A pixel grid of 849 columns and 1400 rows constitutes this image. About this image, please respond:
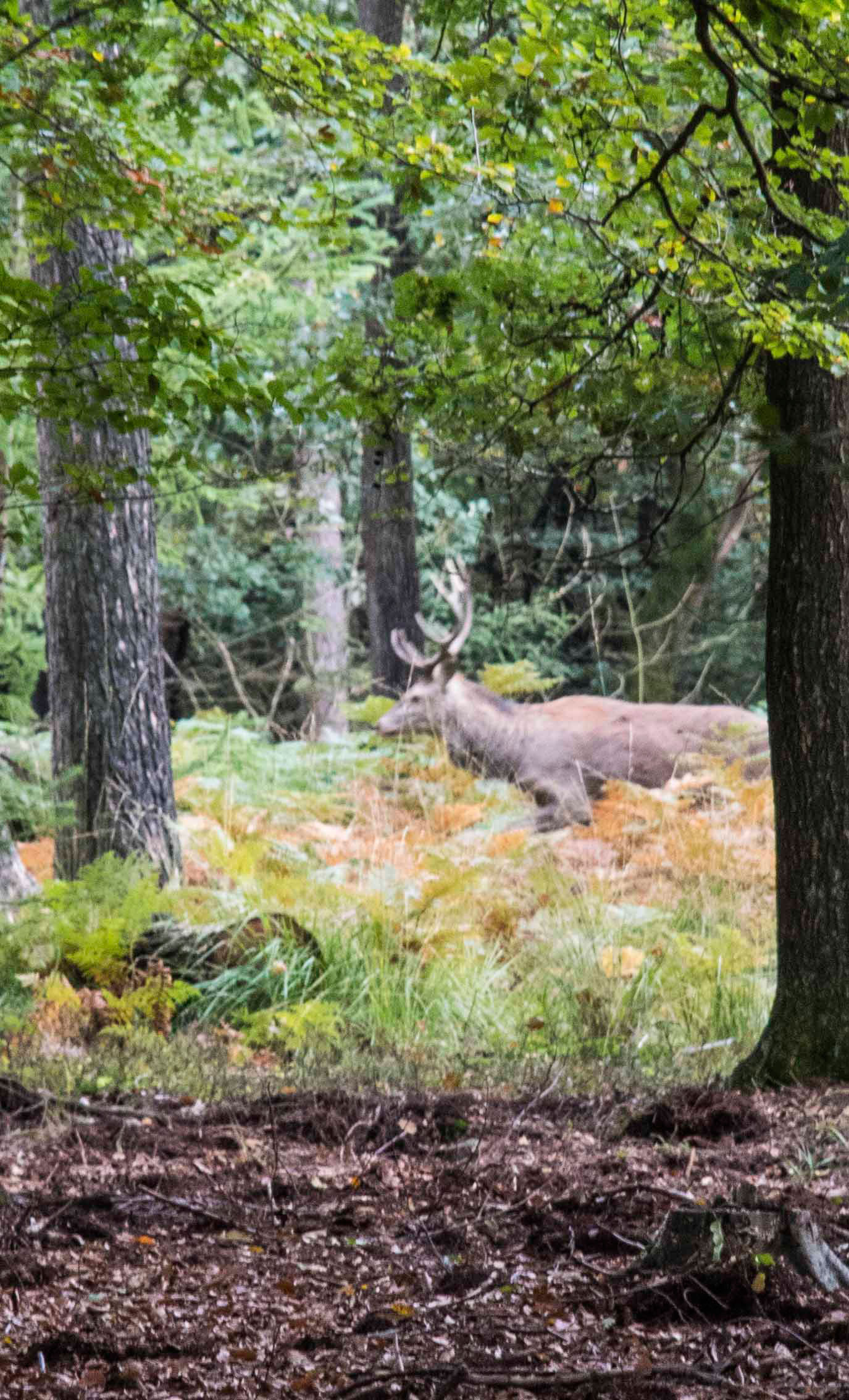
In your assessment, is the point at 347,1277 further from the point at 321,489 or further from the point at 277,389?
the point at 321,489

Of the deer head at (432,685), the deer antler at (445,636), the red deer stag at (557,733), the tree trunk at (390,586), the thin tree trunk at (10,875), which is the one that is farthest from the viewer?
the tree trunk at (390,586)

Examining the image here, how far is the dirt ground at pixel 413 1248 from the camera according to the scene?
2.36 meters

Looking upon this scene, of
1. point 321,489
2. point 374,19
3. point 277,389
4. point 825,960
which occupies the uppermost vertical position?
point 374,19

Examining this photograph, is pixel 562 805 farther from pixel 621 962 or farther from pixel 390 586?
pixel 621 962

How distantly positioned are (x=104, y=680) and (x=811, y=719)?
4.00 metres

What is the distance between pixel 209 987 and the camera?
227 inches

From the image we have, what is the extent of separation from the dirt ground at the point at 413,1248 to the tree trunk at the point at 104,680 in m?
2.80

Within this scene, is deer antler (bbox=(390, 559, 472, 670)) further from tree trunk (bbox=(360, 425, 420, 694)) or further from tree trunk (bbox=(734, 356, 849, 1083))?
tree trunk (bbox=(734, 356, 849, 1083))

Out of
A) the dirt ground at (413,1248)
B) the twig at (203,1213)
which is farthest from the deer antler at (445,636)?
the twig at (203,1213)

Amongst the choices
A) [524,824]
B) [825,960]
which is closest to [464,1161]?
[825,960]

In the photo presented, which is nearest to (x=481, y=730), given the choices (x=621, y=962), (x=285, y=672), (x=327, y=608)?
(x=285, y=672)

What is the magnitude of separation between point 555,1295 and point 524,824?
713cm

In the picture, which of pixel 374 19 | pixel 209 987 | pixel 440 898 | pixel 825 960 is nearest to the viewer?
pixel 825 960

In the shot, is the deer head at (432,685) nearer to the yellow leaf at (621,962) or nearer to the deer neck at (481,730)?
the deer neck at (481,730)
